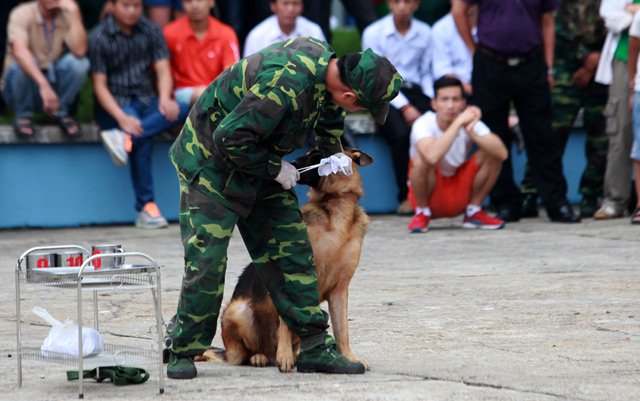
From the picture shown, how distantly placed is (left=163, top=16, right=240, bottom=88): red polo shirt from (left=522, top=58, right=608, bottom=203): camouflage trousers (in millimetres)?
3001

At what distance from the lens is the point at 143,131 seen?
1092 centimetres

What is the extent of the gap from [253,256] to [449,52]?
6672mm

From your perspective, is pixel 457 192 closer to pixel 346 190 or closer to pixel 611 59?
pixel 611 59

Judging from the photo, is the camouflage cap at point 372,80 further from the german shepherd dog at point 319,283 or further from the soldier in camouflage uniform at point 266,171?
the german shepherd dog at point 319,283

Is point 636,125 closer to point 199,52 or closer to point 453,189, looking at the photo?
point 453,189

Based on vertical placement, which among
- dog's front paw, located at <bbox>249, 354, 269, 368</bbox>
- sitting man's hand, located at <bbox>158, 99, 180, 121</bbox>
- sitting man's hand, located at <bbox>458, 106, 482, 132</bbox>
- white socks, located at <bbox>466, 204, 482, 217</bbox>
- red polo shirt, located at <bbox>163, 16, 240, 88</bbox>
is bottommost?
white socks, located at <bbox>466, 204, 482, 217</bbox>

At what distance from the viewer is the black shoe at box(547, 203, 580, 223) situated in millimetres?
10992

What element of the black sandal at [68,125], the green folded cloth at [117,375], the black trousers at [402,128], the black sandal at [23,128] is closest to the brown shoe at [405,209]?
the black trousers at [402,128]

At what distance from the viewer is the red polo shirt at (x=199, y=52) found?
36.6ft

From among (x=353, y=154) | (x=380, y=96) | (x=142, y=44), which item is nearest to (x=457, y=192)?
(x=142, y=44)

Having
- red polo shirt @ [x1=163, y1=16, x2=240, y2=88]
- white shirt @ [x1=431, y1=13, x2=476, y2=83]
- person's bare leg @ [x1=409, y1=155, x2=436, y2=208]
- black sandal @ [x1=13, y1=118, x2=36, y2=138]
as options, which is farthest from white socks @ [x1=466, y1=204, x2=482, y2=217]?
black sandal @ [x1=13, y1=118, x2=36, y2=138]

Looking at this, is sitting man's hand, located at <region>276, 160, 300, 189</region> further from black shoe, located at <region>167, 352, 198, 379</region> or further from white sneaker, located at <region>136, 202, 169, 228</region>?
white sneaker, located at <region>136, 202, 169, 228</region>

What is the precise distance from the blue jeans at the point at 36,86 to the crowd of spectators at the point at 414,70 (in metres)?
0.01

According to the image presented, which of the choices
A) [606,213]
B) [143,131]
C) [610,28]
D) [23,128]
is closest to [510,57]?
[610,28]
